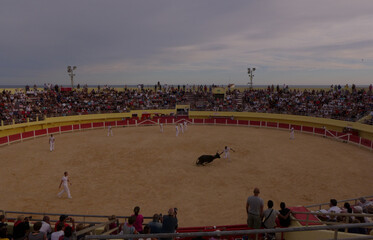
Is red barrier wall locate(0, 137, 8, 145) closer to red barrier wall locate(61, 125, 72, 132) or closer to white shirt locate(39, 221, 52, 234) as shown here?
red barrier wall locate(61, 125, 72, 132)

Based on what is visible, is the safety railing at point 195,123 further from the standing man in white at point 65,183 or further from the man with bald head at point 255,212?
the man with bald head at point 255,212

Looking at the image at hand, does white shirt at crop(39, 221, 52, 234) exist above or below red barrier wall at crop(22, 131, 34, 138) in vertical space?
above

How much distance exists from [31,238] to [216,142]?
1898 centimetres

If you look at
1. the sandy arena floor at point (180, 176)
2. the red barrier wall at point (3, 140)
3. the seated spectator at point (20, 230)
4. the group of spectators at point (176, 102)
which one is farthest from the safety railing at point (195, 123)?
the seated spectator at point (20, 230)

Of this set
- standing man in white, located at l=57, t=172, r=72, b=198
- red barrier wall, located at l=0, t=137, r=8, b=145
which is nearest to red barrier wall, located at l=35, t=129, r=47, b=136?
red barrier wall, located at l=0, t=137, r=8, b=145

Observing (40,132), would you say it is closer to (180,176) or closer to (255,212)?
(180,176)

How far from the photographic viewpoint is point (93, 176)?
44.9ft

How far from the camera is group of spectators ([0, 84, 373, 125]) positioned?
96.7 feet

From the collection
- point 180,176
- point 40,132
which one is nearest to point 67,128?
point 40,132

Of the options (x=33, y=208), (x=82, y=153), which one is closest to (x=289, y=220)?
(x=33, y=208)

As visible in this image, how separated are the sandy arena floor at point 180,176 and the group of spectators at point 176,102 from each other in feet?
32.0

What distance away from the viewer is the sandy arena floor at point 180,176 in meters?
10.1

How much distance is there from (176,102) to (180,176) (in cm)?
2916

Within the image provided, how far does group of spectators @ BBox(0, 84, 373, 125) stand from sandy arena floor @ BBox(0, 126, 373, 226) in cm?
974
